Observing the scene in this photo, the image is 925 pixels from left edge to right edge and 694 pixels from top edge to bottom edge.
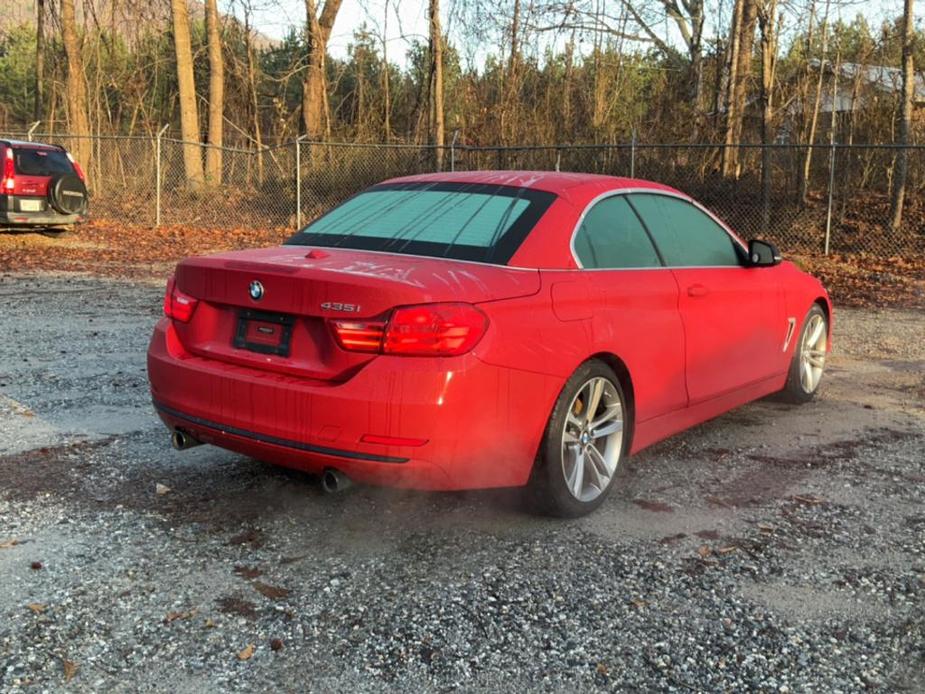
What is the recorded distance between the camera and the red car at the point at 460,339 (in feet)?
11.0

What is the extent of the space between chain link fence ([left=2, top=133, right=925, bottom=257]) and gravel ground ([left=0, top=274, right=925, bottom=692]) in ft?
35.4

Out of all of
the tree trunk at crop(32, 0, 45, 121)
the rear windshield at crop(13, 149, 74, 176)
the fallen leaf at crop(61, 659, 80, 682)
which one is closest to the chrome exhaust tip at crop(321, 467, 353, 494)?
the fallen leaf at crop(61, 659, 80, 682)

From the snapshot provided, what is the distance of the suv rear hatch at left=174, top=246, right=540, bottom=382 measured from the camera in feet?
11.1

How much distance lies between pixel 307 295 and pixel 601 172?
15685 mm

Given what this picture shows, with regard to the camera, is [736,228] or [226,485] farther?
[736,228]

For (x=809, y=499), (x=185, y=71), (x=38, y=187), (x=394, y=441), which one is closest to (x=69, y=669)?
(x=394, y=441)

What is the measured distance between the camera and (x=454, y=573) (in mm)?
3410

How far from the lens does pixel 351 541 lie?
12.1 ft

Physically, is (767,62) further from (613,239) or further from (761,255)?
(613,239)

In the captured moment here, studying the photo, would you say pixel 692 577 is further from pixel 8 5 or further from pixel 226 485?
pixel 8 5

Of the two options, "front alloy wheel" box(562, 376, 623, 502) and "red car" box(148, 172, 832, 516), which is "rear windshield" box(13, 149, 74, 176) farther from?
"front alloy wheel" box(562, 376, 623, 502)

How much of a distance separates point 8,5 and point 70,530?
44252mm

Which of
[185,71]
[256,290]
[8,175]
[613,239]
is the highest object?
[185,71]

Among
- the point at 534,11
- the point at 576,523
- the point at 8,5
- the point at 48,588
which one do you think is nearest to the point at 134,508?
the point at 48,588
